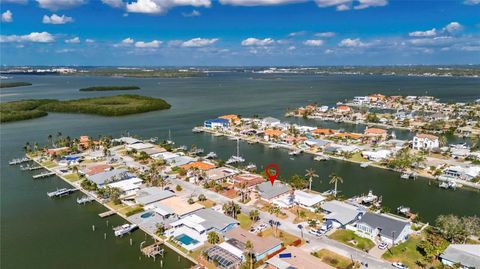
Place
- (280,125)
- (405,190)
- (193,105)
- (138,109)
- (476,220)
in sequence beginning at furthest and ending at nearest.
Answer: (193,105) → (138,109) → (280,125) → (405,190) → (476,220)

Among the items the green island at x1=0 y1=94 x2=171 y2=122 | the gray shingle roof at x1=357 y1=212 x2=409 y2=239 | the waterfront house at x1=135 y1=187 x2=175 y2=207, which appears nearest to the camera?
the gray shingle roof at x1=357 y1=212 x2=409 y2=239

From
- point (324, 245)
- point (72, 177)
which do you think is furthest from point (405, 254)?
point (72, 177)

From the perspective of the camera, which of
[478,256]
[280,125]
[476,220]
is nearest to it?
[478,256]

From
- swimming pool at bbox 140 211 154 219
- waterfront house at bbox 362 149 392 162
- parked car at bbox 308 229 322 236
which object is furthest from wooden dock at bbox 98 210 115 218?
waterfront house at bbox 362 149 392 162

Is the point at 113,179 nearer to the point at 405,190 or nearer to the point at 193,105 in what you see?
the point at 405,190

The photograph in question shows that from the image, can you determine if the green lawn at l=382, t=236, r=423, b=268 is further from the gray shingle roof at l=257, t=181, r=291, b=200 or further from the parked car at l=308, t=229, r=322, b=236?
the gray shingle roof at l=257, t=181, r=291, b=200

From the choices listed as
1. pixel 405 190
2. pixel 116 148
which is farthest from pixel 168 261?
pixel 116 148
